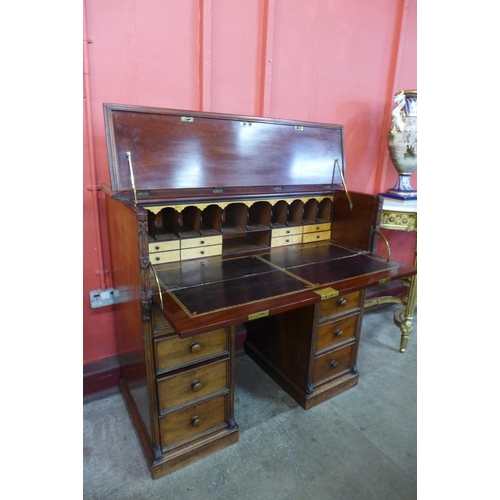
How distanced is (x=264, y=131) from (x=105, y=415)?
1.91 meters

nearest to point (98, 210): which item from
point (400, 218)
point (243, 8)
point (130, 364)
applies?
point (130, 364)

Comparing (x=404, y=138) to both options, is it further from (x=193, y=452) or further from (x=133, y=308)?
(x=193, y=452)

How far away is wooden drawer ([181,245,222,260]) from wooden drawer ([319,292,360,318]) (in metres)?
0.67

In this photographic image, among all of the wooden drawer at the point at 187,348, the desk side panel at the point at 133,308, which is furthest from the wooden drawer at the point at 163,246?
the wooden drawer at the point at 187,348

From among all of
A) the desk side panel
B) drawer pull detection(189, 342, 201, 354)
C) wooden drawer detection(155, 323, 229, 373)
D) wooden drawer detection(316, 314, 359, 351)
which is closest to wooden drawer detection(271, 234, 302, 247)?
wooden drawer detection(316, 314, 359, 351)

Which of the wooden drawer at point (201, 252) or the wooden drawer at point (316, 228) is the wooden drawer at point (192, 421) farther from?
the wooden drawer at point (316, 228)

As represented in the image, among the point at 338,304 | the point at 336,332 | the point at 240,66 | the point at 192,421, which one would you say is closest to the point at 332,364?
the point at 336,332

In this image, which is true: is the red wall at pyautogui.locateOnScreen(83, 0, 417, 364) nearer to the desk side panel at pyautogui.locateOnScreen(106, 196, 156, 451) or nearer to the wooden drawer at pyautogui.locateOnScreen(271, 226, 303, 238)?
the desk side panel at pyautogui.locateOnScreen(106, 196, 156, 451)

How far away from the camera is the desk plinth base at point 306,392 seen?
85.8 inches

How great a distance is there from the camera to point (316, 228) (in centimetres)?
229

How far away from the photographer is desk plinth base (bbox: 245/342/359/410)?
2178 mm

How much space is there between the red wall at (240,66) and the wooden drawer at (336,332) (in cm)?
128

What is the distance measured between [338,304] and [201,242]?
884 millimetres

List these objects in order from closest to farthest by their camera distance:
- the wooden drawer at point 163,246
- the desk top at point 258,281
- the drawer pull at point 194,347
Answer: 1. the desk top at point 258,281
2. the drawer pull at point 194,347
3. the wooden drawer at point 163,246
